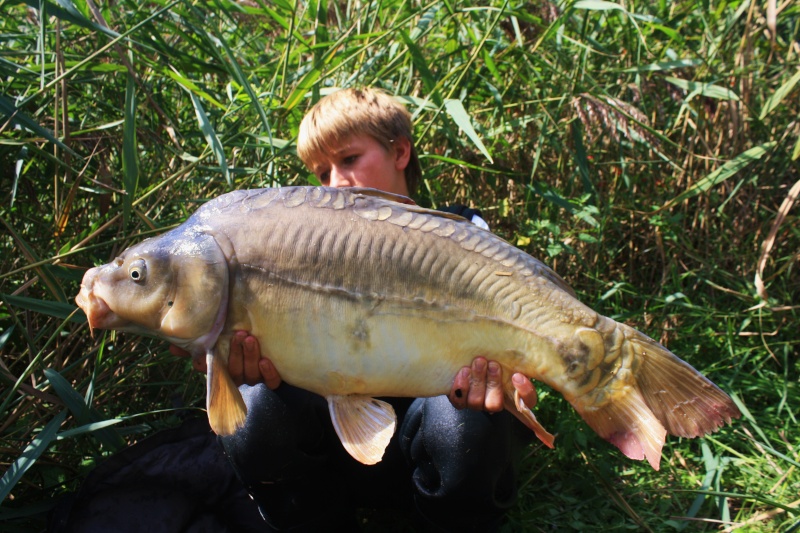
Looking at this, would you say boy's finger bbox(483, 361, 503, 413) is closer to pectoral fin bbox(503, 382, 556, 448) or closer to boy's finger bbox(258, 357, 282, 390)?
pectoral fin bbox(503, 382, 556, 448)

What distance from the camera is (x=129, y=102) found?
146 centimetres

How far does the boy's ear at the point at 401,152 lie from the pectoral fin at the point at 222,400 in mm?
747

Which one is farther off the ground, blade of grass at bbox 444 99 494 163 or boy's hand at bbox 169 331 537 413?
blade of grass at bbox 444 99 494 163

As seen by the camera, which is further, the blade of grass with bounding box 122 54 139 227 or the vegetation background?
the vegetation background

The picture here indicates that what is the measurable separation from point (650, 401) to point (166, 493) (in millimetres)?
980

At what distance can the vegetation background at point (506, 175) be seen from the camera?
158 cm

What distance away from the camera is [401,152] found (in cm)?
169

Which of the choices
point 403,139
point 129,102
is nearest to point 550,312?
point 403,139

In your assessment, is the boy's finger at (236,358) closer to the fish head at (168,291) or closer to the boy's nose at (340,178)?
the fish head at (168,291)

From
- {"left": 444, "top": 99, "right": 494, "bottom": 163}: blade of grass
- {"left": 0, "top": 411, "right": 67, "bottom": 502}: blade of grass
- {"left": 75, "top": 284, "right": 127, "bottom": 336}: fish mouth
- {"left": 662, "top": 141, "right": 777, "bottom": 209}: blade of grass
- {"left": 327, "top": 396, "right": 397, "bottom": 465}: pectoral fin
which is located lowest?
{"left": 0, "top": 411, "right": 67, "bottom": 502}: blade of grass

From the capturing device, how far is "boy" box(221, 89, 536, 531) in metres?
1.17

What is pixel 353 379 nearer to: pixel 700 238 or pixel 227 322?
pixel 227 322

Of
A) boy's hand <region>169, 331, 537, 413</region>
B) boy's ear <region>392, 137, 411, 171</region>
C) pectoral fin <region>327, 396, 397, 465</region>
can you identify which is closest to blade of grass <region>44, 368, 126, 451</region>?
boy's hand <region>169, 331, 537, 413</region>

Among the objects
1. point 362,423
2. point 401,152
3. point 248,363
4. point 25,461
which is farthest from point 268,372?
point 401,152
